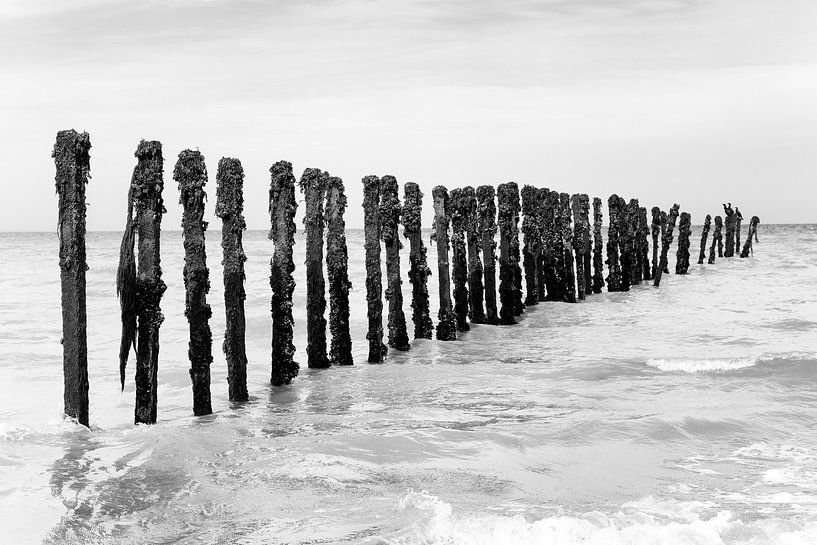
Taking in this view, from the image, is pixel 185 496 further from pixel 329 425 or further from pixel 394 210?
pixel 394 210

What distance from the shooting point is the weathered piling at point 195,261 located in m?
8.99

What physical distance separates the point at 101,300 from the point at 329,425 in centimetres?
2028

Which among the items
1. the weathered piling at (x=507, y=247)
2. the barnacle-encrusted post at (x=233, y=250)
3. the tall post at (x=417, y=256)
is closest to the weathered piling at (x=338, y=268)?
the tall post at (x=417, y=256)

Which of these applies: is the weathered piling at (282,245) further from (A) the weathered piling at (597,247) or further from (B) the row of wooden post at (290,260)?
(A) the weathered piling at (597,247)

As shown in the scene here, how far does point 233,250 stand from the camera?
9695 millimetres

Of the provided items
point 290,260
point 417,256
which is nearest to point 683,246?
point 417,256

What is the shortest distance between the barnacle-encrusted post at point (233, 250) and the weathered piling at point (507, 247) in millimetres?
8765

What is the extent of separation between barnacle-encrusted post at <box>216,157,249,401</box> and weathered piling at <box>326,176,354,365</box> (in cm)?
252

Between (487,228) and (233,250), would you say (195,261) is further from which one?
(487,228)

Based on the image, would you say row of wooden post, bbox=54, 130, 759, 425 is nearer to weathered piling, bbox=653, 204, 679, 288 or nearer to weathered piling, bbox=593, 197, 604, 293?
weathered piling, bbox=593, 197, 604, 293

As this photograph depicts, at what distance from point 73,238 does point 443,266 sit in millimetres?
8414

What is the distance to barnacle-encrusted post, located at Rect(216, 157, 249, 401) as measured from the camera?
953 centimetres

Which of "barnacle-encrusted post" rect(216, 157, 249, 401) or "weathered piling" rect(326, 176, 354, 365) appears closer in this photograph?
"barnacle-encrusted post" rect(216, 157, 249, 401)

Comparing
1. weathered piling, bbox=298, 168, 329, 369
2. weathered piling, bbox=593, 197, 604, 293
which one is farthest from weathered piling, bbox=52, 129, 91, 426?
weathered piling, bbox=593, 197, 604, 293
